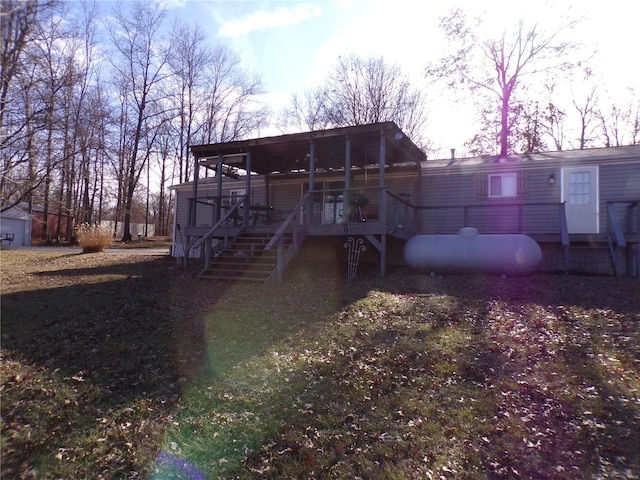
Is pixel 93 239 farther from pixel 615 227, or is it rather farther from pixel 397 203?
pixel 615 227

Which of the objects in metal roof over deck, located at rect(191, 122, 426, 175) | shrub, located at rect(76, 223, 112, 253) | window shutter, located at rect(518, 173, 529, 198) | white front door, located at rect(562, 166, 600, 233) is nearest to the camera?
metal roof over deck, located at rect(191, 122, 426, 175)

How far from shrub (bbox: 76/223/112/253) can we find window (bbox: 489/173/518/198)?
1500 centimetres

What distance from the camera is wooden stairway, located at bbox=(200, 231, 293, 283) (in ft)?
29.8

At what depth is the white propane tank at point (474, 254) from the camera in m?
9.12

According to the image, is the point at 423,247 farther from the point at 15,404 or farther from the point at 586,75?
the point at 586,75

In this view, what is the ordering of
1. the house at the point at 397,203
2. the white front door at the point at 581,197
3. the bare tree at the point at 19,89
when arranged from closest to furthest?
the bare tree at the point at 19,89 → the house at the point at 397,203 → the white front door at the point at 581,197

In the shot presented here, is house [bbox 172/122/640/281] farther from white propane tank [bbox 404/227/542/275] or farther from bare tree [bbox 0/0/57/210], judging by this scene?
bare tree [bbox 0/0/57/210]

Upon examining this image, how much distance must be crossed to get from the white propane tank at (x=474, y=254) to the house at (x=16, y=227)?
26.4m

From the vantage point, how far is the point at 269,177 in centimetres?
1499

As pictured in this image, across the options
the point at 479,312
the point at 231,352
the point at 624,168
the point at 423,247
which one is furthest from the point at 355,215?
the point at 231,352

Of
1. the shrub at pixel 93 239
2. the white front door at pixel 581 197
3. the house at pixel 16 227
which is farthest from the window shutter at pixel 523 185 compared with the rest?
the house at pixel 16 227

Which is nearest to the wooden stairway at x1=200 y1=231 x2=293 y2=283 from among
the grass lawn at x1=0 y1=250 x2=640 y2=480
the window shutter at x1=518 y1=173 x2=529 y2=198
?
the grass lawn at x1=0 y1=250 x2=640 y2=480

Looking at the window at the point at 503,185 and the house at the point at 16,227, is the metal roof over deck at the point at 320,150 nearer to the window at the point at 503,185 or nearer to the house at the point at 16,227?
the window at the point at 503,185

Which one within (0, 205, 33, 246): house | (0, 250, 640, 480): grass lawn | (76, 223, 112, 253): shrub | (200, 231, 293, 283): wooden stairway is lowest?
(0, 250, 640, 480): grass lawn
